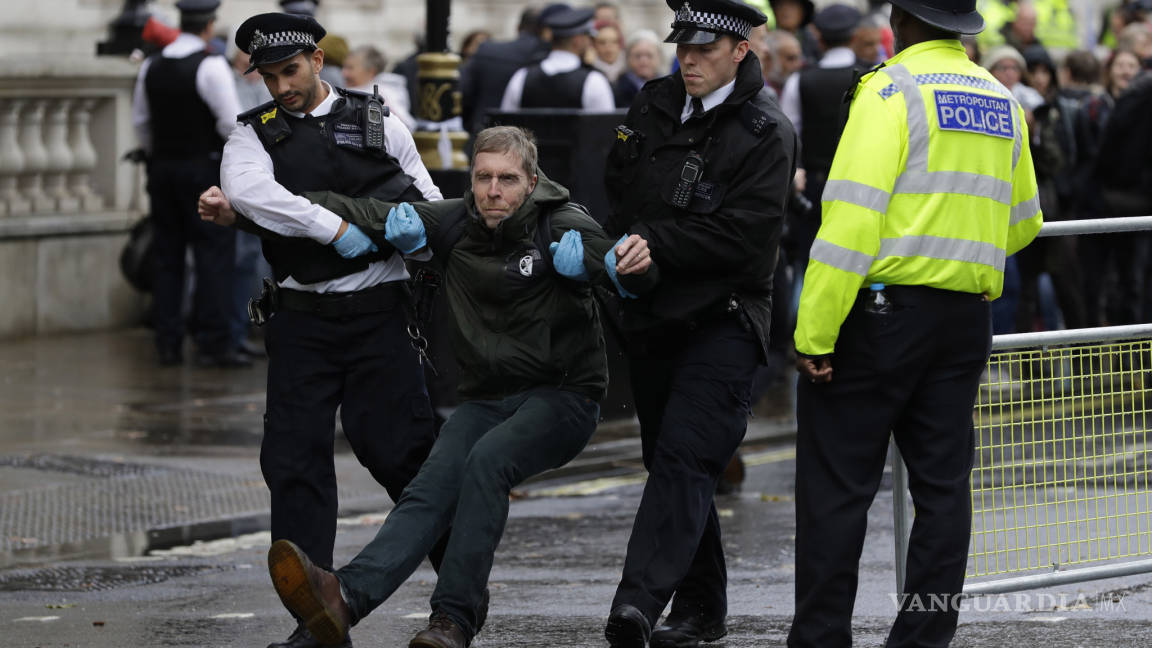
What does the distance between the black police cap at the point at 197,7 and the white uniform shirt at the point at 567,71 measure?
1949 millimetres

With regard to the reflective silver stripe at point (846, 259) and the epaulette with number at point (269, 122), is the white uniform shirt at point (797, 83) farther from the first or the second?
the reflective silver stripe at point (846, 259)

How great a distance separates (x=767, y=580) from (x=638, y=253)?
6.28ft

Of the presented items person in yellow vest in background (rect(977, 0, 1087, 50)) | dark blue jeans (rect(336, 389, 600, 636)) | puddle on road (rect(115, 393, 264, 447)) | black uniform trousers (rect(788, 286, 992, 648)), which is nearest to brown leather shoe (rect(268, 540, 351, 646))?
dark blue jeans (rect(336, 389, 600, 636))

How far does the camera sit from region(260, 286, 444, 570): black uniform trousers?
247 inches

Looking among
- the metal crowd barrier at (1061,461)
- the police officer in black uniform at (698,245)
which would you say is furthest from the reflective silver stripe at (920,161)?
the metal crowd barrier at (1061,461)

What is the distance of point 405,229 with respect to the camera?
6.05m

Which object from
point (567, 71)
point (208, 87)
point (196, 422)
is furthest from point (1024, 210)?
point (208, 87)

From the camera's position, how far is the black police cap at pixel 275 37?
6203mm

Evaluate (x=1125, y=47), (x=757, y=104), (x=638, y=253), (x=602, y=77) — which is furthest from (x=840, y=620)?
(x=1125, y=47)

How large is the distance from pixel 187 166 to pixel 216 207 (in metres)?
6.73

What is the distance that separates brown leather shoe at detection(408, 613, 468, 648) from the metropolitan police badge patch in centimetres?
190

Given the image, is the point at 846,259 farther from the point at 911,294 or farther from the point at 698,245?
the point at 698,245

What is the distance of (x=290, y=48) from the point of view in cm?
621

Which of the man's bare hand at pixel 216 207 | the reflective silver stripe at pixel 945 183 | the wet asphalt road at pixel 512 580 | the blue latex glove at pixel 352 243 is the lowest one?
the wet asphalt road at pixel 512 580
